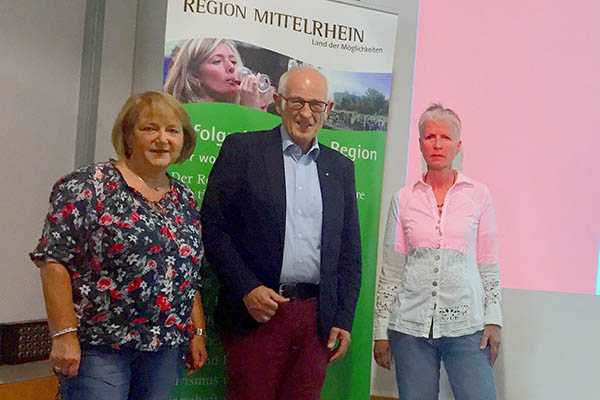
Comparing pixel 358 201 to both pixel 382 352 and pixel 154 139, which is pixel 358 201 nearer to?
pixel 382 352

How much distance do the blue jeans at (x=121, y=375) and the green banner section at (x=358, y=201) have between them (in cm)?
48

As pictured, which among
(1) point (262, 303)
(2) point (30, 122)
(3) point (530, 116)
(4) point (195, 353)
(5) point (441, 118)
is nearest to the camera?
(4) point (195, 353)

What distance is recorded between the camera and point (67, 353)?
1865 millimetres

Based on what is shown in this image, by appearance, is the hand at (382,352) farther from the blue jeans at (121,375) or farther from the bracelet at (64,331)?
the bracelet at (64,331)

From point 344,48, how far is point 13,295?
61.0 inches

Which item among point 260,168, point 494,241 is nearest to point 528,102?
point 494,241

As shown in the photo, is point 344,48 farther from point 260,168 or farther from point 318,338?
point 318,338

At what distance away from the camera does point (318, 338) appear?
8.02 feet

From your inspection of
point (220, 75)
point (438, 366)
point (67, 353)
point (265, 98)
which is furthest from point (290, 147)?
point (67, 353)

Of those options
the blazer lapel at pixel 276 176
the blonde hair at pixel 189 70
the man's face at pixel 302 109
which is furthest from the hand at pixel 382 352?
the blonde hair at pixel 189 70

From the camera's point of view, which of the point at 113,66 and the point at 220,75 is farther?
the point at 113,66

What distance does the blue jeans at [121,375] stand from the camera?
6.28 ft

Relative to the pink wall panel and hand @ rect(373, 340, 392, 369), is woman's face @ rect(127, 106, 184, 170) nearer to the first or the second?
hand @ rect(373, 340, 392, 369)

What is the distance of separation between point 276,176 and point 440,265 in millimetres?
640
